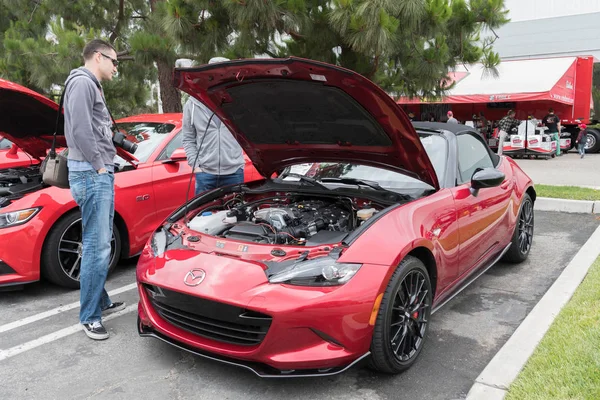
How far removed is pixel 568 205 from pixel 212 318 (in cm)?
641

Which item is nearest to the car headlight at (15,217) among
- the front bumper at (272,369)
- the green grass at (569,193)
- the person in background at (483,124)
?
the front bumper at (272,369)

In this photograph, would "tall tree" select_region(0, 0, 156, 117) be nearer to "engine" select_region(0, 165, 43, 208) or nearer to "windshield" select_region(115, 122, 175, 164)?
"windshield" select_region(115, 122, 175, 164)

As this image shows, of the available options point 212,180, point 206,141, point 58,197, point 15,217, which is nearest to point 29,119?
point 58,197

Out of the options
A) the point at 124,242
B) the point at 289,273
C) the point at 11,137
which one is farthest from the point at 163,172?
the point at 289,273

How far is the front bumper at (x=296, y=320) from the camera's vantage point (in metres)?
2.57

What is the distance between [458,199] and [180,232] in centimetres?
195

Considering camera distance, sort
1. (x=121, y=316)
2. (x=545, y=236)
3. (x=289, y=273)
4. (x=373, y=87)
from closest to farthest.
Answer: (x=289, y=273)
(x=373, y=87)
(x=121, y=316)
(x=545, y=236)

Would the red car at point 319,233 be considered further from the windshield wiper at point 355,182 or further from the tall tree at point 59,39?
the tall tree at point 59,39

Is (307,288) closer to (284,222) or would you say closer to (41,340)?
(284,222)

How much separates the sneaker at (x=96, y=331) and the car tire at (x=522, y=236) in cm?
360

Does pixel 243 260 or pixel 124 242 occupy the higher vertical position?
pixel 243 260

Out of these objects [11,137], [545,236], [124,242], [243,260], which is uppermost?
[11,137]

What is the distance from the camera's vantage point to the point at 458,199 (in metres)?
3.66

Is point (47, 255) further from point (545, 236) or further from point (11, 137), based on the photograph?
point (545, 236)
